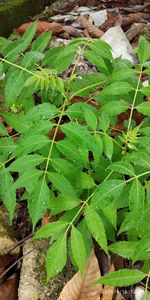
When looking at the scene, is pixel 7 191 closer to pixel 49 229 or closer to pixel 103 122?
pixel 49 229

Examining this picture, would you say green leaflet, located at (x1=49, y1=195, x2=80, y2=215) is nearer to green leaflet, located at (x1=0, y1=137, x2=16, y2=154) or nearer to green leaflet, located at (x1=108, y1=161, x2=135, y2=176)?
green leaflet, located at (x1=108, y1=161, x2=135, y2=176)

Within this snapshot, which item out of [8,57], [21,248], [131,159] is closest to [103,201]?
[131,159]

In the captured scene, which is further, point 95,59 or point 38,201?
point 95,59

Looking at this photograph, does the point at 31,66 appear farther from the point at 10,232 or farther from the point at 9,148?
the point at 10,232

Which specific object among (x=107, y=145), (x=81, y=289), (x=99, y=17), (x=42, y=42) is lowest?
(x=81, y=289)

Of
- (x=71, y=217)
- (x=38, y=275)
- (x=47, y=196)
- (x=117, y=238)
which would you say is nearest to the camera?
(x=47, y=196)

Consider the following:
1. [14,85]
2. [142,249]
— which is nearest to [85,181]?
[142,249]

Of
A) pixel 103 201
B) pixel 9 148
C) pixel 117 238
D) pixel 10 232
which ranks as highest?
pixel 9 148
